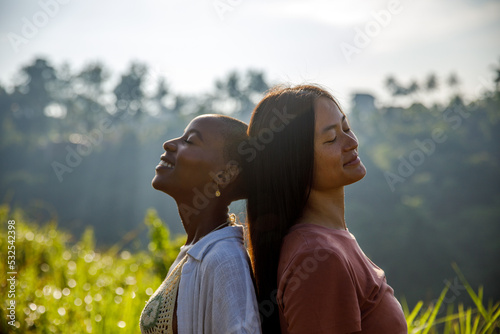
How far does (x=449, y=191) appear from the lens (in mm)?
32594

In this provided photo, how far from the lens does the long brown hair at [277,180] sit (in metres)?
1.83

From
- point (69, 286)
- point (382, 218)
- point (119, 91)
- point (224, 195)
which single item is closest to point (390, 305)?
point (224, 195)

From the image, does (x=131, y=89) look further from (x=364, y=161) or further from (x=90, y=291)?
(x=90, y=291)

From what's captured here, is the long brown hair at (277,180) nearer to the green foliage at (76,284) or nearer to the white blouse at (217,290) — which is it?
the white blouse at (217,290)

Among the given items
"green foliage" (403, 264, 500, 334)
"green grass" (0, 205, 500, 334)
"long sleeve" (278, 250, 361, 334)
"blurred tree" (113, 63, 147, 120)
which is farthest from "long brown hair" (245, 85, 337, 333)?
"blurred tree" (113, 63, 147, 120)

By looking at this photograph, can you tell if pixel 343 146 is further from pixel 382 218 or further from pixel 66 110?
pixel 66 110

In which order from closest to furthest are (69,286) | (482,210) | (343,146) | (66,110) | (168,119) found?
1. (343,146)
2. (69,286)
3. (482,210)
4. (66,110)
5. (168,119)

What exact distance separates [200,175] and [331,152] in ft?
1.72

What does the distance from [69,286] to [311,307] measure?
4.08 meters

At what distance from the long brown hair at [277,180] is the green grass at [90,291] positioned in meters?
1.51

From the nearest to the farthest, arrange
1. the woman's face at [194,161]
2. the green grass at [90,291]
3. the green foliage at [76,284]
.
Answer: the woman's face at [194,161]
the green grass at [90,291]
the green foliage at [76,284]

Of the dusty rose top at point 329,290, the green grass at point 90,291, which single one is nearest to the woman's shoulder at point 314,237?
the dusty rose top at point 329,290

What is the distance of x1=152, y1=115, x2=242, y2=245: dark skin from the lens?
2004 mm

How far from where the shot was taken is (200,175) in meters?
2.00
